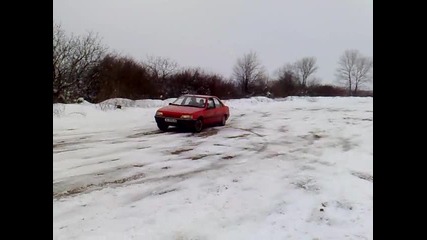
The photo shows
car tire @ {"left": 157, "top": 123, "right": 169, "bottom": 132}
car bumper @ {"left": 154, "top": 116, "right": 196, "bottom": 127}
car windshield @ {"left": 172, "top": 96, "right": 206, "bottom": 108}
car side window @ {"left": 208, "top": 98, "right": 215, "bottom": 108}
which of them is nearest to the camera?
car bumper @ {"left": 154, "top": 116, "right": 196, "bottom": 127}

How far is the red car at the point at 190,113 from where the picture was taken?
9.14 meters

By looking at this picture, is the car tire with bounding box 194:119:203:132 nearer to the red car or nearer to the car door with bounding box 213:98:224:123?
the red car

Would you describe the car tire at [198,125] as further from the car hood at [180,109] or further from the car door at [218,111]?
the car door at [218,111]

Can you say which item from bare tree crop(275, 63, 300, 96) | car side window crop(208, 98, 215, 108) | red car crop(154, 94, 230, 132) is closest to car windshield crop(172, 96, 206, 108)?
red car crop(154, 94, 230, 132)

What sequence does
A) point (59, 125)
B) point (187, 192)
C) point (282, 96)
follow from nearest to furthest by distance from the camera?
point (187, 192)
point (59, 125)
point (282, 96)

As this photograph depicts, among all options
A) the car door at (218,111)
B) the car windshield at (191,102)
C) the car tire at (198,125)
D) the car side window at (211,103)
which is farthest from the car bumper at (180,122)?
the car door at (218,111)

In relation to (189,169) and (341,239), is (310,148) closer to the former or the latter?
(189,169)

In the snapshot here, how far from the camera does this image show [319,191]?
445cm

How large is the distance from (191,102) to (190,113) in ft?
2.69

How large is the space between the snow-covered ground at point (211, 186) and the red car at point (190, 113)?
42cm

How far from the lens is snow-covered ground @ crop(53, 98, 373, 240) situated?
3184 millimetres
